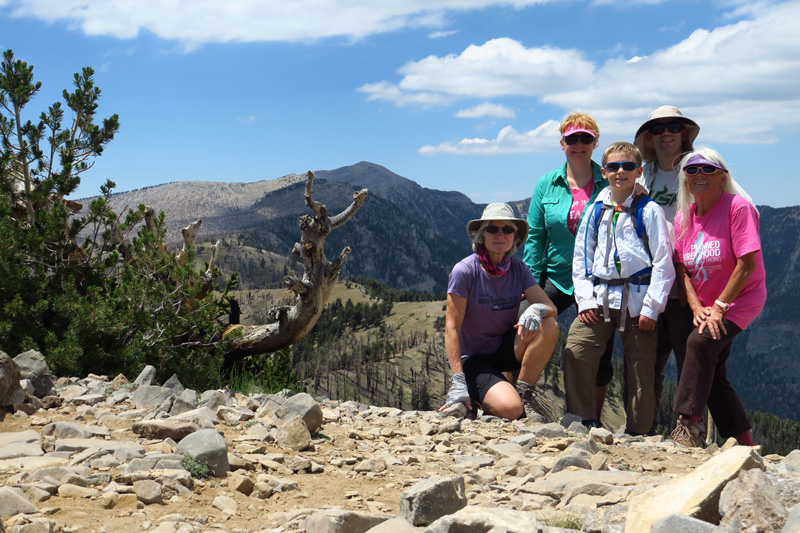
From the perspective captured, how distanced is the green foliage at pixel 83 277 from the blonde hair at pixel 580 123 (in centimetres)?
Result: 678

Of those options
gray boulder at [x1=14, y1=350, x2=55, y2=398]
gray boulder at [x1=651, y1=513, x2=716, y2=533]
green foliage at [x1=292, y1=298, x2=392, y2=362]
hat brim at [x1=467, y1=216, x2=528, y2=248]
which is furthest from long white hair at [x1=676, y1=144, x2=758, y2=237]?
green foliage at [x1=292, y1=298, x2=392, y2=362]

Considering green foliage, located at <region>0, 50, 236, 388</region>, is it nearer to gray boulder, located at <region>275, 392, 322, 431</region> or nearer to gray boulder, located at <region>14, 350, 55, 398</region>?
gray boulder, located at <region>14, 350, 55, 398</region>

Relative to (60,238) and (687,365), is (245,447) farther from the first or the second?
(60,238)

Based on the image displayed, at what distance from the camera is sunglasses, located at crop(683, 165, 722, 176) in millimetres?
6996

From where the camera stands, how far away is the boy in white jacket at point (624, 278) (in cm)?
716

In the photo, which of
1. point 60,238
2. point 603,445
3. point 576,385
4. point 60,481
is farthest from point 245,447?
point 60,238

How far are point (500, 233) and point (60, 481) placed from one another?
517cm

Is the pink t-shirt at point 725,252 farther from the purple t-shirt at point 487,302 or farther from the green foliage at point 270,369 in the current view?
the green foliage at point 270,369

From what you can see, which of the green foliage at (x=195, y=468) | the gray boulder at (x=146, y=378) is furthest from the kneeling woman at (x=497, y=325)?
the gray boulder at (x=146, y=378)

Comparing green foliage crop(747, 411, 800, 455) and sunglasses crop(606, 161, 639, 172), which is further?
green foliage crop(747, 411, 800, 455)

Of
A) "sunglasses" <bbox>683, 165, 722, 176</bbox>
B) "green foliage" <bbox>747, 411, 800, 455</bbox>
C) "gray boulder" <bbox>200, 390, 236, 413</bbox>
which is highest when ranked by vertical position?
"sunglasses" <bbox>683, 165, 722, 176</bbox>

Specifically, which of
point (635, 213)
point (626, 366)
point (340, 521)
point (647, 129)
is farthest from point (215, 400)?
point (647, 129)

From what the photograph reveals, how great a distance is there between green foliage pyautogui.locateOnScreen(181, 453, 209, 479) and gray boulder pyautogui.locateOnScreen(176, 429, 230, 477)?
52 millimetres

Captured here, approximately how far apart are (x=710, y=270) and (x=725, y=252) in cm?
24
